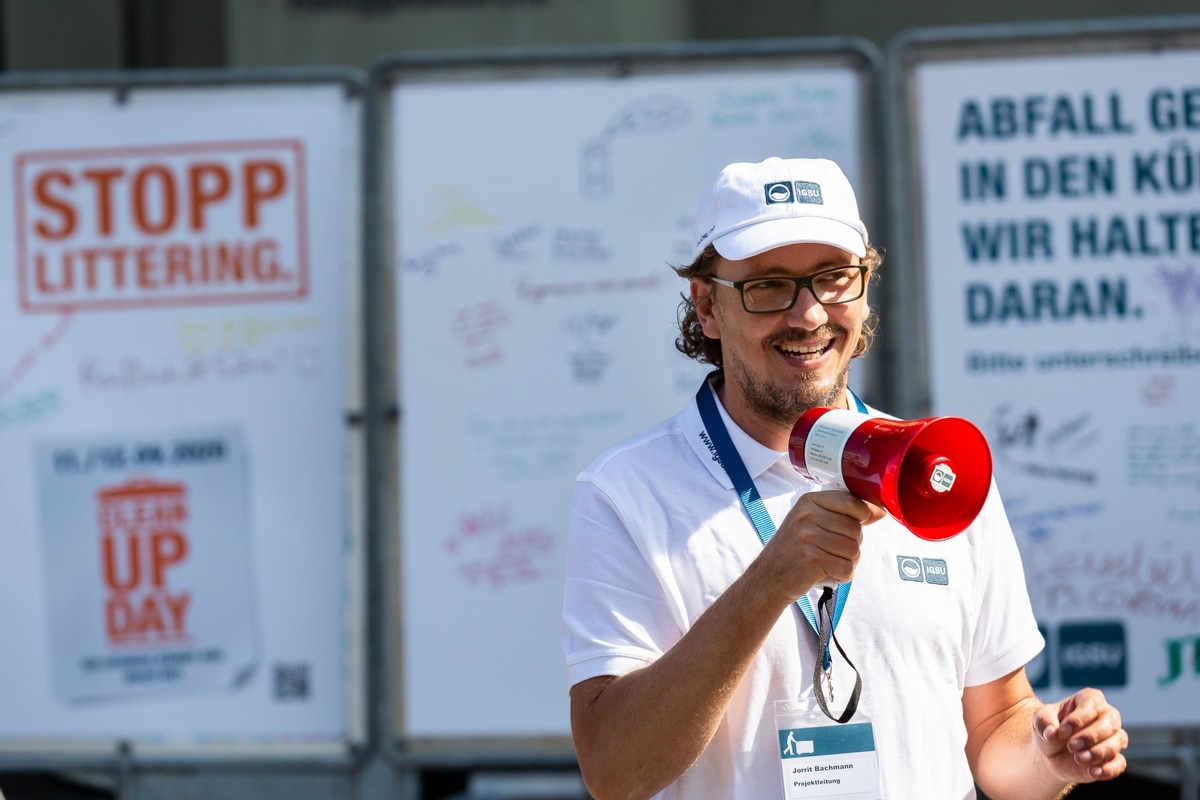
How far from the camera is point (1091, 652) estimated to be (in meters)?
4.57

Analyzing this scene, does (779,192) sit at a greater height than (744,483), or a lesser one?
greater

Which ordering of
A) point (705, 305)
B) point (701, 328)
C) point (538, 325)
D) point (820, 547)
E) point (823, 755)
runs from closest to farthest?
point (820, 547) < point (823, 755) < point (705, 305) < point (701, 328) < point (538, 325)

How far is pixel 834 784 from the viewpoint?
6.56ft

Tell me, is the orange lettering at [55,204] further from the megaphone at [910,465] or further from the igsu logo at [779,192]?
the megaphone at [910,465]

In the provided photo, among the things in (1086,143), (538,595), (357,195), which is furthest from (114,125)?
(1086,143)

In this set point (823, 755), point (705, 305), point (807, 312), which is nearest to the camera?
point (823, 755)

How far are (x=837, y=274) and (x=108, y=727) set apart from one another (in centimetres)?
365

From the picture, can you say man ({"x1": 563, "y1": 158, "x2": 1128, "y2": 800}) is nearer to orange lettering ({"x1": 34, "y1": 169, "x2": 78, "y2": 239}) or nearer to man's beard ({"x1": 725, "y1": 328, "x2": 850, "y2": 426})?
man's beard ({"x1": 725, "y1": 328, "x2": 850, "y2": 426})

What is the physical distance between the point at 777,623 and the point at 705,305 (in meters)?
0.58

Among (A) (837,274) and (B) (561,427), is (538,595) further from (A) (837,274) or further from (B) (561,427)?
(A) (837,274)

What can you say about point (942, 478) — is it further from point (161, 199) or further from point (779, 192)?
point (161, 199)

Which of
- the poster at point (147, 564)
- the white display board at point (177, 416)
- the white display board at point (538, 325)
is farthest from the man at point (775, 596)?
the poster at point (147, 564)

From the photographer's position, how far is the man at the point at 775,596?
189 centimetres

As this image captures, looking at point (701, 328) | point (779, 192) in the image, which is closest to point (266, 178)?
point (701, 328)
